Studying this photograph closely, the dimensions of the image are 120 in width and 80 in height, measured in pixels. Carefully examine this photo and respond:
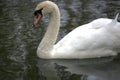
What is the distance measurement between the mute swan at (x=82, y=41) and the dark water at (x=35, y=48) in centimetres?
14

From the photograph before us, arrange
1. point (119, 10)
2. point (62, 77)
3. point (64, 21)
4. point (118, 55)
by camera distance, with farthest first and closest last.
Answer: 1. point (119, 10)
2. point (64, 21)
3. point (118, 55)
4. point (62, 77)

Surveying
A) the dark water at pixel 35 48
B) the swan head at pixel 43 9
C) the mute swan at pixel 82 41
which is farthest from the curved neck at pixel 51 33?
the dark water at pixel 35 48

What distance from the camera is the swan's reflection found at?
7.45 m

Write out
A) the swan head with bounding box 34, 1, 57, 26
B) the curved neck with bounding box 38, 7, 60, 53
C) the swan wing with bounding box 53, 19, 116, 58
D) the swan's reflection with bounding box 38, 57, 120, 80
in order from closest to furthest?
the swan's reflection with bounding box 38, 57, 120, 80 → the swan wing with bounding box 53, 19, 116, 58 → the swan head with bounding box 34, 1, 57, 26 → the curved neck with bounding box 38, 7, 60, 53

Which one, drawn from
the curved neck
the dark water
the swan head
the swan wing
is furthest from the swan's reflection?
the swan head

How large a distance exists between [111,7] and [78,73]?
5075mm

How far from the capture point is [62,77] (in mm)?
7438

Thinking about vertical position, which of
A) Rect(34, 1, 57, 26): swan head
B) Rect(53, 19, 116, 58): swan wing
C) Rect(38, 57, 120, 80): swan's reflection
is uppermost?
Rect(34, 1, 57, 26): swan head

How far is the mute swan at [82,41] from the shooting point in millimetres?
8270

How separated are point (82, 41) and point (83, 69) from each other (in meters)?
0.64

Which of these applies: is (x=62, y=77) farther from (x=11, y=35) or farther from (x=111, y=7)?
(x=111, y=7)

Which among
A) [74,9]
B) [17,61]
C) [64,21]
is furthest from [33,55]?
[74,9]

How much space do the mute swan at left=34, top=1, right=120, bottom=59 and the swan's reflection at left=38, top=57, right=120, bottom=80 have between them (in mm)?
136

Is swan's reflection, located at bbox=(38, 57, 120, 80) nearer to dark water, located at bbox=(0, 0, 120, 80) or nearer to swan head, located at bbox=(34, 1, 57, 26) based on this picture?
dark water, located at bbox=(0, 0, 120, 80)
